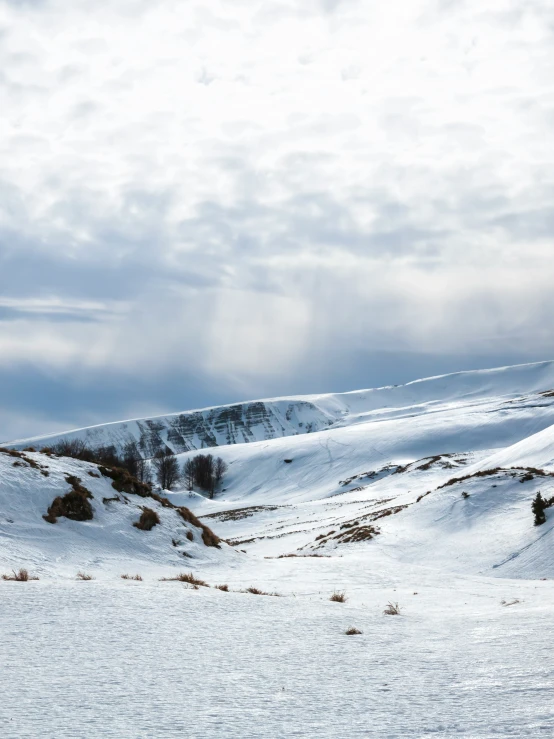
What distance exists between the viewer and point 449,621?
8.05 meters

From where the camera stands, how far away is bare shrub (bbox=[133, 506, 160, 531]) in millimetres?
16078

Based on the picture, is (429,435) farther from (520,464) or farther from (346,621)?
(346,621)

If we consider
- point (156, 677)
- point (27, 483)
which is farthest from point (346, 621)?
point (27, 483)

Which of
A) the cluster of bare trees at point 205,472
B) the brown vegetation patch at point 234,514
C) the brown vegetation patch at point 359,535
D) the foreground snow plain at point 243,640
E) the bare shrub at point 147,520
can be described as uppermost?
the cluster of bare trees at point 205,472

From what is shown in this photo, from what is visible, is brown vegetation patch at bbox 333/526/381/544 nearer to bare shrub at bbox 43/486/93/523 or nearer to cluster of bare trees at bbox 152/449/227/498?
bare shrub at bbox 43/486/93/523

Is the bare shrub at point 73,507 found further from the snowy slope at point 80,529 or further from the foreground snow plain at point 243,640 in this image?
the foreground snow plain at point 243,640

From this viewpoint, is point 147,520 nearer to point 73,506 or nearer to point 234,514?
point 73,506

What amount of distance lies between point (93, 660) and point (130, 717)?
1597 millimetres

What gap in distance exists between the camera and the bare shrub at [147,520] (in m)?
16.1

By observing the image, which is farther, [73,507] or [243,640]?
[73,507]

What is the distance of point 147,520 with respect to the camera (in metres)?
16.2

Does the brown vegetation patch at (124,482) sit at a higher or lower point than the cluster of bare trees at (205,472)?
lower

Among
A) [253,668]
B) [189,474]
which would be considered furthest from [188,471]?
[253,668]

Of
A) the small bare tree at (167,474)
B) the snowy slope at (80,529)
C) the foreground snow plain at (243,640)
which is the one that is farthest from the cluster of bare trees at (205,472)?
the foreground snow plain at (243,640)
